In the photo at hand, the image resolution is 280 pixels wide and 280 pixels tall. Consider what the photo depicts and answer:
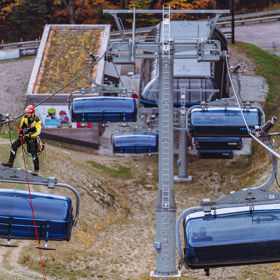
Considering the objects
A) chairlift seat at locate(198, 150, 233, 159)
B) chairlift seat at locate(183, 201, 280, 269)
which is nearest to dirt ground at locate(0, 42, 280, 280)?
chairlift seat at locate(198, 150, 233, 159)

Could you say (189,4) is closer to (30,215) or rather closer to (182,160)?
(182,160)

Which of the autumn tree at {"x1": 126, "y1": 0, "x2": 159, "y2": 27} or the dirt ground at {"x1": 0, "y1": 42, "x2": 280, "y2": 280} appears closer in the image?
the dirt ground at {"x1": 0, "y1": 42, "x2": 280, "y2": 280}

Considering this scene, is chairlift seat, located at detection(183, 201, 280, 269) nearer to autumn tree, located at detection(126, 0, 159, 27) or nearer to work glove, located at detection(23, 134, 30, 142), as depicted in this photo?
work glove, located at detection(23, 134, 30, 142)

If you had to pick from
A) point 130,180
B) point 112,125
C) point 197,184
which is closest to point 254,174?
point 197,184

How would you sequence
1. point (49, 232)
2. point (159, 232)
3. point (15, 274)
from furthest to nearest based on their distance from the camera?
point (15, 274), point (159, 232), point (49, 232)

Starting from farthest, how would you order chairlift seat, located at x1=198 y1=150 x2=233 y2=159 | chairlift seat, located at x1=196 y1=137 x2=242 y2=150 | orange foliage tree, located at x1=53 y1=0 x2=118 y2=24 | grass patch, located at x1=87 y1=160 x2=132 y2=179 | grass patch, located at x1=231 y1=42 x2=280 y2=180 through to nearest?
orange foliage tree, located at x1=53 y1=0 x2=118 y2=24, grass patch, located at x1=231 y1=42 x2=280 y2=180, grass patch, located at x1=87 y1=160 x2=132 y2=179, chairlift seat, located at x1=198 y1=150 x2=233 y2=159, chairlift seat, located at x1=196 y1=137 x2=242 y2=150

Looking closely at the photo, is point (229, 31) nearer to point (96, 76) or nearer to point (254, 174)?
point (96, 76)

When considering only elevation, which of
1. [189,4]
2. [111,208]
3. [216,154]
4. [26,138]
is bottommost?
[111,208]

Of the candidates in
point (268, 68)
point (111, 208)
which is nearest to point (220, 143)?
point (111, 208)
